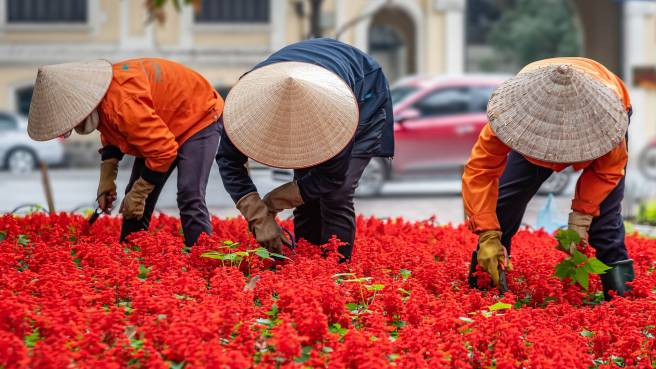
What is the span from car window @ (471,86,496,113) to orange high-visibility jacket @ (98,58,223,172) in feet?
32.2

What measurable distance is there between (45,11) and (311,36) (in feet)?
31.4

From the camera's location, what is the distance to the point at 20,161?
21.4 metres

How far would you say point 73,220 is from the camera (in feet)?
21.3

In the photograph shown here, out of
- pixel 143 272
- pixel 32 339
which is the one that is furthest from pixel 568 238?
pixel 32 339

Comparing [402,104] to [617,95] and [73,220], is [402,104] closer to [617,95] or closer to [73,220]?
[73,220]

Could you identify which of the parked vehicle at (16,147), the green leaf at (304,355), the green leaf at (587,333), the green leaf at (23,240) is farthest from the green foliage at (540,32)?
the green leaf at (304,355)

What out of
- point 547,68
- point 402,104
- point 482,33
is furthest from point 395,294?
point 482,33

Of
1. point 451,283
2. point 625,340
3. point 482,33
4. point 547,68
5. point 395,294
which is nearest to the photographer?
point 625,340

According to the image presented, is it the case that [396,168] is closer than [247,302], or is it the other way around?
[247,302]

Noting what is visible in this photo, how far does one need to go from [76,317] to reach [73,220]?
2890 millimetres

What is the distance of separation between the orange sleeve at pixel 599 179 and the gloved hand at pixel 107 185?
96.2 inches

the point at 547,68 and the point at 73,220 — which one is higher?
the point at 547,68

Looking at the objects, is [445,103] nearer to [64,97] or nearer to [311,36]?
[311,36]

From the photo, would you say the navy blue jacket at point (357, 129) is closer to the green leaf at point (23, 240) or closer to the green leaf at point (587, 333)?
the green leaf at point (587, 333)
